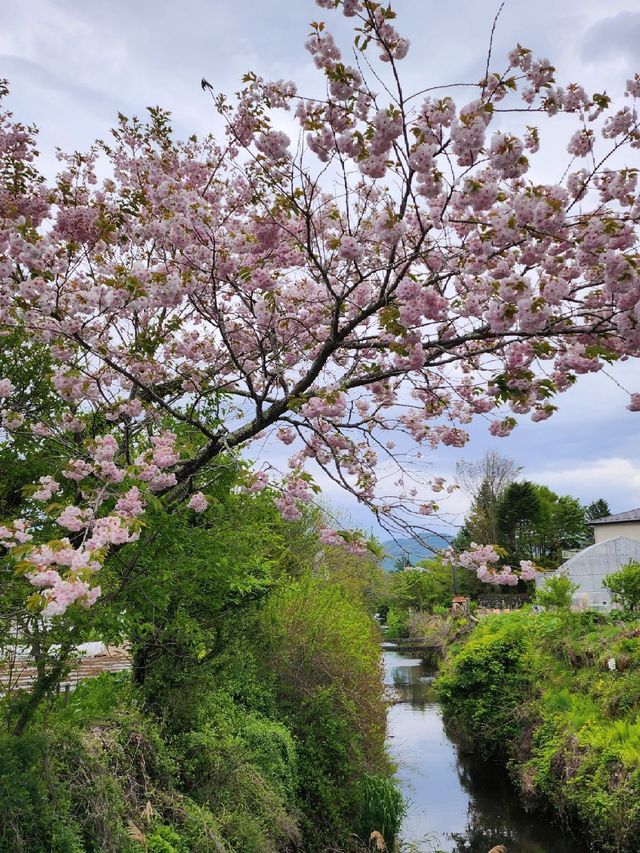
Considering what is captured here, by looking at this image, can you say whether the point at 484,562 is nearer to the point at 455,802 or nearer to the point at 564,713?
the point at 564,713

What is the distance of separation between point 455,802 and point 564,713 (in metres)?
2.91

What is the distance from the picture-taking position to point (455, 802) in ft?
41.5

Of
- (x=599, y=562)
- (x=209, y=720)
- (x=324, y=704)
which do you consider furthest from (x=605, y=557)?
(x=209, y=720)

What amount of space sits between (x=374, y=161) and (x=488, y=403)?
229 centimetres

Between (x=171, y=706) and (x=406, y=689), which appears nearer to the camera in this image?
(x=171, y=706)

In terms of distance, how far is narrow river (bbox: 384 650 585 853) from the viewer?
10469 millimetres

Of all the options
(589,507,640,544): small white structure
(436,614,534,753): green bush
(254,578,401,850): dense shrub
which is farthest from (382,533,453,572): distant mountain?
(589,507,640,544): small white structure

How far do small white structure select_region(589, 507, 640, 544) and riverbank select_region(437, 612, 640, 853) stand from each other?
2199cm

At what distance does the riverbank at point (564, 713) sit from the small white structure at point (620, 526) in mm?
21985

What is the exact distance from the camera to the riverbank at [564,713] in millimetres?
9008

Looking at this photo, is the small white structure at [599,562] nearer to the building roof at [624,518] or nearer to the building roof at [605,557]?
the building roof at [605,557]

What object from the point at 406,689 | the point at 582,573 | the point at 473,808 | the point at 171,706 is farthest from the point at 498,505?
the point at 171,706

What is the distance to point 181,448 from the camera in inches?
171

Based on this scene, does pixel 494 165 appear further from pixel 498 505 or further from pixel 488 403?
pixel 498 505
